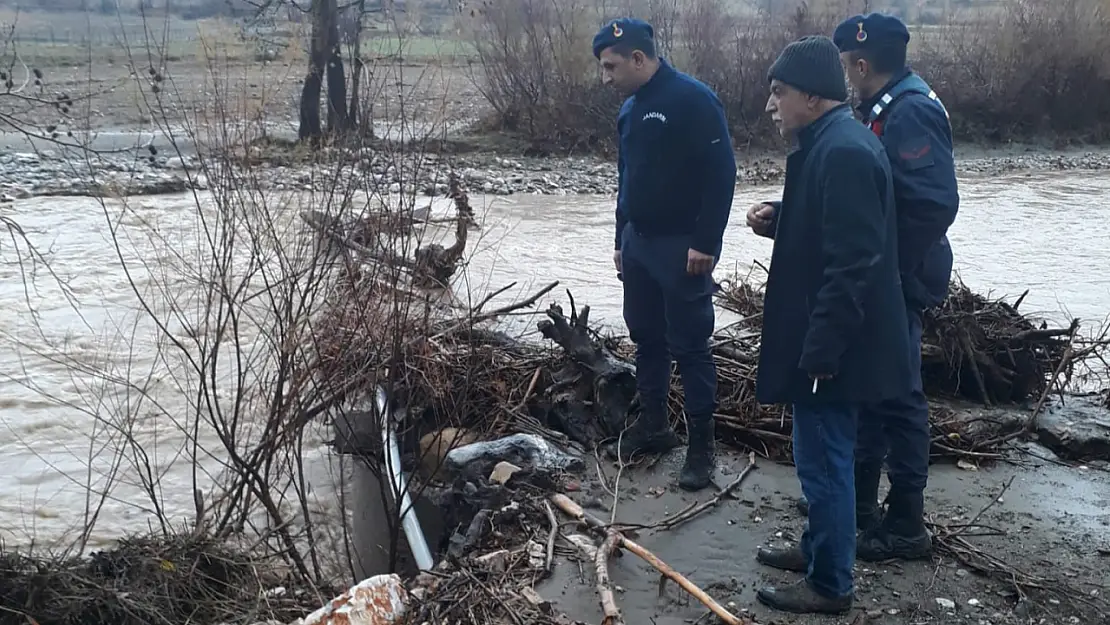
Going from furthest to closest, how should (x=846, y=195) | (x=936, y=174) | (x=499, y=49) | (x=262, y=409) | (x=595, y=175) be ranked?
1. (x=499, y=49)
2. (x=595, y=175)
3. (x=262, y=409)
4. (x=936, y=174)
5. (x=846, y=195)

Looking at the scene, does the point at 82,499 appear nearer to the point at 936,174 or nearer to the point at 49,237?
the point at 936,174

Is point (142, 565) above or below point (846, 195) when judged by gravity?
below

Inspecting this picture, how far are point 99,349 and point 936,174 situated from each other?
22.1 ft

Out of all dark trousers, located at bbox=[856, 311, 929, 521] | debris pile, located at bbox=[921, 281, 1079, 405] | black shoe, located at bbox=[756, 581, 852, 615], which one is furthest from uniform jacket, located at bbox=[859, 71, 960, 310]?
→ debris pile, located at bbox=[921, 281, 1079, 405]

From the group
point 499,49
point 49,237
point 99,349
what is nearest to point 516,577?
point 99,349

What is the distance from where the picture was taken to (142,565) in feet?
14.7

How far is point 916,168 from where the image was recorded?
158 inches

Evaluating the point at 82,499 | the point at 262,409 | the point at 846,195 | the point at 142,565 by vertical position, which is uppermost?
the point at 846,195

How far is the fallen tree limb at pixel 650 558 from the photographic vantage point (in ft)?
11.7

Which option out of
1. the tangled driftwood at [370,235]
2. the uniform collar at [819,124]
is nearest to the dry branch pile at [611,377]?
the tangled driftwood at [370,235]

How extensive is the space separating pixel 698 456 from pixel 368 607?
195 cm

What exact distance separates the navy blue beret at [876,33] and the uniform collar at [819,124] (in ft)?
2.60

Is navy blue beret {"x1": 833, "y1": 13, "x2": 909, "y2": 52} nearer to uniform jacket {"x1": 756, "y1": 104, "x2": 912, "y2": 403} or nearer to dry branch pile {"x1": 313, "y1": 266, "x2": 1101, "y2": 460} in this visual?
uniform jacket {"x1": 756, "y1": 104, "x2": 912, "y2": 403}

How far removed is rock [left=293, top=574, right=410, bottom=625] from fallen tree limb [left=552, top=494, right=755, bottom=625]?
0.92 m
